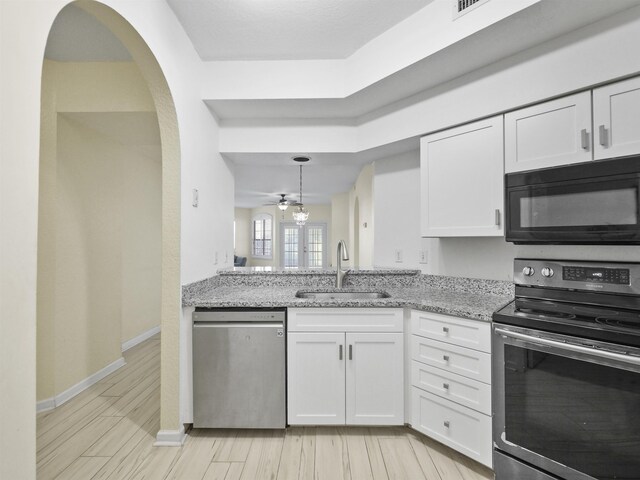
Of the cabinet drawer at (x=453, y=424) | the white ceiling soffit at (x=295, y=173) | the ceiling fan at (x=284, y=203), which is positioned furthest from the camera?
the ceiling fan at (x=284, y=203)

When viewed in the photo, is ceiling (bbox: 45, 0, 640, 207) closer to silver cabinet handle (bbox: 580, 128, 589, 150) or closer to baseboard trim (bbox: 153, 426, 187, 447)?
silver cabinet handle (bbox: 580, 128, 589, 150)

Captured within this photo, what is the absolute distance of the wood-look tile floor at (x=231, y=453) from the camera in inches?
71.3

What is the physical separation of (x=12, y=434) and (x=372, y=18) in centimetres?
253

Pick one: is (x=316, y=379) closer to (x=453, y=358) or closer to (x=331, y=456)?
(x=331, y=456)

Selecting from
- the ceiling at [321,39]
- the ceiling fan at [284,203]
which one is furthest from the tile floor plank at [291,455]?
the ceiling fan at [284,203]

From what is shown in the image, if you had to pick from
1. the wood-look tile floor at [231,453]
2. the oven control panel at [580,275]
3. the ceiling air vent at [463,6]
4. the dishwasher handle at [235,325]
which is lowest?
the wood-look tile floor at [231,453]

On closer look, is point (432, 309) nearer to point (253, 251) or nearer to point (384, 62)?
point (384, 62)

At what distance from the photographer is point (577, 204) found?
1.60 meters

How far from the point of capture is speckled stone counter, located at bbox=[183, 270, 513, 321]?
6.78 feet

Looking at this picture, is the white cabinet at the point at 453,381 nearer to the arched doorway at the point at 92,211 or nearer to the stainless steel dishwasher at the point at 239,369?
the stainless steel dishwasher at the point at 239,369

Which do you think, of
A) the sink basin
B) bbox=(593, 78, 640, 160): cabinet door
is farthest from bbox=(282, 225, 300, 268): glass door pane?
bbox=(593, 78, 640, 160): cabinet door

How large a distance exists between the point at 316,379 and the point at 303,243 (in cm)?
917

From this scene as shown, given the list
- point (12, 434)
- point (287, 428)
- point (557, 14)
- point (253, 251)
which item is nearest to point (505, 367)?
point (287, 428)

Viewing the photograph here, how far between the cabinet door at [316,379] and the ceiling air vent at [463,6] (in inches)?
77.1
